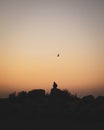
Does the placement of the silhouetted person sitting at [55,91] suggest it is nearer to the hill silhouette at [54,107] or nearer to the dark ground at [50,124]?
the hill silhouette at [54,107]

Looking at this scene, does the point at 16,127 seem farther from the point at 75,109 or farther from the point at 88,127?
the point at 75,109

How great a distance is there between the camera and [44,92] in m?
82.9

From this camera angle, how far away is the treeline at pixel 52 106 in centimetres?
7206

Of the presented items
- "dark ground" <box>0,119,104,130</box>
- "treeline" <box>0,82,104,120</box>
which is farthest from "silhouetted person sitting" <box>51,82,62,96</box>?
"dark ground" <box>0,119,104,130</box>

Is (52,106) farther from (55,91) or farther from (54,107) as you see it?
(55,91)

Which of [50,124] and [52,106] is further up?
[52,106]

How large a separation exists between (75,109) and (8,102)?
1705 centimetres

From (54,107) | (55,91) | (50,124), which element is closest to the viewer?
(50,124)

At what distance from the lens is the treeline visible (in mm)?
72062

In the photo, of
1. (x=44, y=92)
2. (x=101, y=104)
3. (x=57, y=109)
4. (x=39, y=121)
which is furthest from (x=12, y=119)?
(x=101, y=104)

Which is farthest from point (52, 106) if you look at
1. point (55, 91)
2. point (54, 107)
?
point (55, 91)

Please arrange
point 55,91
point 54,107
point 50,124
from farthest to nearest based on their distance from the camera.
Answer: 1. point 55,91
2. point 54,107
3. point 50,124

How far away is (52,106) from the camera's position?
75562 millimetres

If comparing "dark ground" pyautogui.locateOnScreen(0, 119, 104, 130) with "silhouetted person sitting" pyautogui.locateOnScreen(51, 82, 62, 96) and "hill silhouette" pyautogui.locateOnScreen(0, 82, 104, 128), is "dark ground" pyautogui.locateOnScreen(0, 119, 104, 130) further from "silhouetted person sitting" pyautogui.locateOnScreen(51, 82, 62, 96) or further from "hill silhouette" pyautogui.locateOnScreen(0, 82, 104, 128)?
"silhouetted person sitting" pyautogui.locateOnScreen(51, 82, 62, 96)
